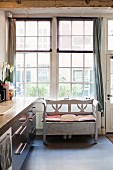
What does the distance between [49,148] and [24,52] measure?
249 centimetres

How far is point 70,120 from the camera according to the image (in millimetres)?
5859

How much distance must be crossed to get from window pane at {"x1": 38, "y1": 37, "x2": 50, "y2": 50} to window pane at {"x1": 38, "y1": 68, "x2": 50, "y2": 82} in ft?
1.71

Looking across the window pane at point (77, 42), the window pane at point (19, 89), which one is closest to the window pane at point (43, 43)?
the window pane at point (77, 42)

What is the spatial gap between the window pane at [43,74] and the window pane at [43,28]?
85 centimetres

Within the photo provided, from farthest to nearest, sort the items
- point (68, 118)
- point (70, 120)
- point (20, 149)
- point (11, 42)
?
point (11, 42), point (68, 118), point (70, 120), point (20, 149)

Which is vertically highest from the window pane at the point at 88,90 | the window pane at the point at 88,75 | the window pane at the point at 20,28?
the window pane at the point at 20,28

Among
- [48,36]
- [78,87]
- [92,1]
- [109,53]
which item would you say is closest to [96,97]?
[78,87]

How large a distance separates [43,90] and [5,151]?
4089 millimetres

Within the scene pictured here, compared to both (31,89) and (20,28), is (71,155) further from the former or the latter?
(20,28)

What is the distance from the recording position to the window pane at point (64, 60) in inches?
265

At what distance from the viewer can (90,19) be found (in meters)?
6.66

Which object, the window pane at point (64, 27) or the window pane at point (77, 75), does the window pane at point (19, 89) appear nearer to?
the window pane at point (77, 75)

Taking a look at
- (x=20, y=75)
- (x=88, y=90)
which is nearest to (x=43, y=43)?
(x=20, y=75)

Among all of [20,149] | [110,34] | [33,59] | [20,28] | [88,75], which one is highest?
[20,28]
